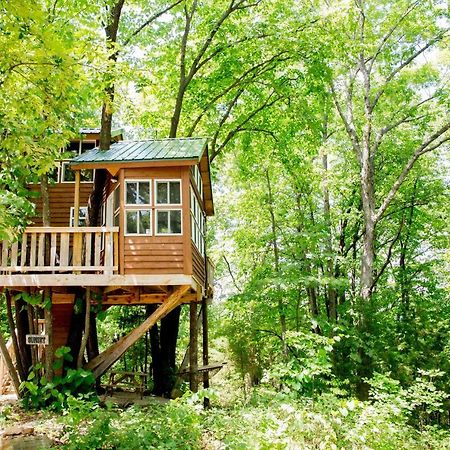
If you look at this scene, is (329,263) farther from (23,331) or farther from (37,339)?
(37,339)

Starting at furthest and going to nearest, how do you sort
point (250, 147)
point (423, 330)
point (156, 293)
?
point (250, 147) < point (423, 330) < point (156, 293)

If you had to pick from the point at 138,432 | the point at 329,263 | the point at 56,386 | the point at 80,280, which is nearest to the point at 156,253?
the point at 80,280

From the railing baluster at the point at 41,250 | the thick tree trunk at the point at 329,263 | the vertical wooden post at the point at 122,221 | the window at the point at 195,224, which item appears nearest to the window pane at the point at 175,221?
the window at the point at 195,224

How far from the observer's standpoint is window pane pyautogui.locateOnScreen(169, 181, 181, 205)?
10227mm

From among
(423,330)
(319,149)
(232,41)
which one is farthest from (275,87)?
(423,330)

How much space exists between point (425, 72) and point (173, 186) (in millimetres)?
12061

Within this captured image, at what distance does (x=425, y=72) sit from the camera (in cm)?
1759

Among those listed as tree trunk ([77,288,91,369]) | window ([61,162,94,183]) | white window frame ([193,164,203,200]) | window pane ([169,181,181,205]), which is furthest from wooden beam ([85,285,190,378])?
window ([61,162,94,183])

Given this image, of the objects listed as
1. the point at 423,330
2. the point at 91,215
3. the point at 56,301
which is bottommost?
the point at 423,330

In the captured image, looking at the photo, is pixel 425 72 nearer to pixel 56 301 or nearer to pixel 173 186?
pixel 173 186

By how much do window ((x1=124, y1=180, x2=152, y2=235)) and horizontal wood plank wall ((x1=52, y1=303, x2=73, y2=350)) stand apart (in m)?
3.14

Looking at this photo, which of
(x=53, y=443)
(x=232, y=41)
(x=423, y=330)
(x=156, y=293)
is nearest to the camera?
(x=53, y=443)

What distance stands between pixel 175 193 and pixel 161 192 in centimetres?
29

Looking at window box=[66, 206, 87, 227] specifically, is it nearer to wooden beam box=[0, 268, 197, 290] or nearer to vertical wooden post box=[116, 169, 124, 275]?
vertical wooden post box=[116, 169, 124, 275]
